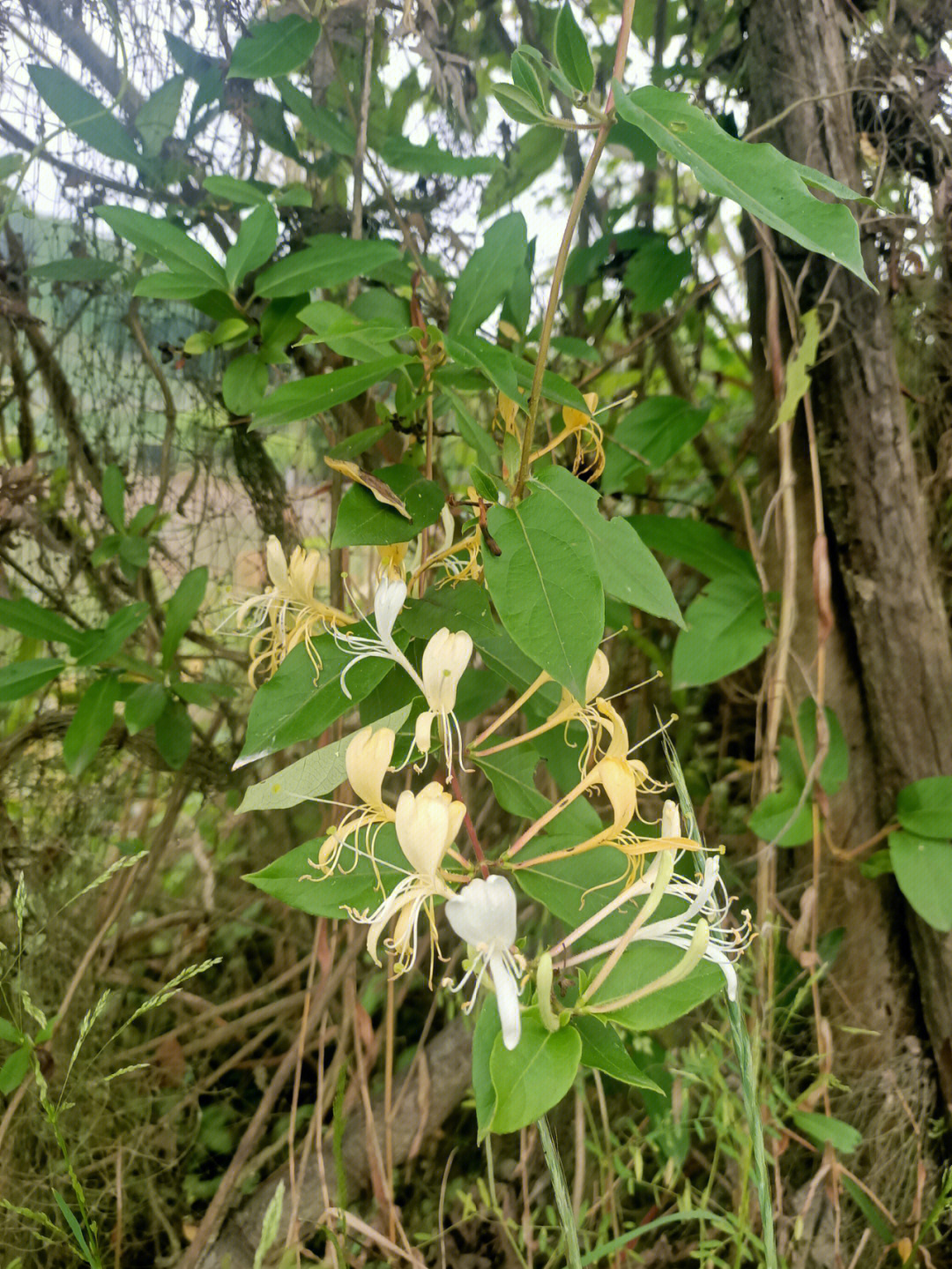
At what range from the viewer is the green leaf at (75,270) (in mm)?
790

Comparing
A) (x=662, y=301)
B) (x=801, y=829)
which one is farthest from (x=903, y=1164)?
(x=662, y=301)

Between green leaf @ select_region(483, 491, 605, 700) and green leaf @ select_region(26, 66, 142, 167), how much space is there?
594mm

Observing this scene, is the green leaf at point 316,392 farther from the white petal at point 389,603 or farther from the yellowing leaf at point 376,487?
the white petal at point 389,603

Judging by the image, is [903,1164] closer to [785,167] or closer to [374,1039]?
[374,1039]

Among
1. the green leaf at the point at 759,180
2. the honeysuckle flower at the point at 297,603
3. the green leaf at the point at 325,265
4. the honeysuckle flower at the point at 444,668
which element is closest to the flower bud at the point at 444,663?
the honeysuckle flower at the point at 444,668

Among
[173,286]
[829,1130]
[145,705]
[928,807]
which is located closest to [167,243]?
[173,286]

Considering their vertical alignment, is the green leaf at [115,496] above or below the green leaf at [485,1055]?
above

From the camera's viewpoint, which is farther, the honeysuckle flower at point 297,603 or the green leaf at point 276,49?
the green leaf at point 276,49

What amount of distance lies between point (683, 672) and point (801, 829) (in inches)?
8.3

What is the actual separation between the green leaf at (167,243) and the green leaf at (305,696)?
1.11 ft

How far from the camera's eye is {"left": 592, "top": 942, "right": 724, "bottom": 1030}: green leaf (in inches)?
14.2

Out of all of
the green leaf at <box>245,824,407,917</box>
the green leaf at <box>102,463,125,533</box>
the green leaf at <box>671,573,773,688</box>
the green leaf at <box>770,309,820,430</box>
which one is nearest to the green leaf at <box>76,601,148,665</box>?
the green leaf at <box>102,463,125,533</box>

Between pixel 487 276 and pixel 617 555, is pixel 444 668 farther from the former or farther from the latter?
pixel 487 276

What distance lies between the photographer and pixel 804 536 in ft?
2.94
